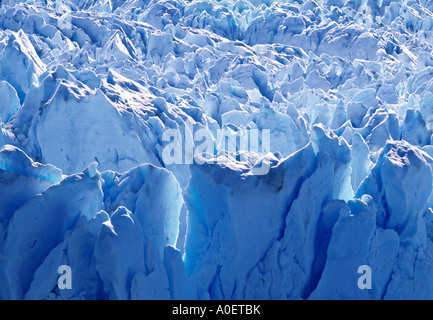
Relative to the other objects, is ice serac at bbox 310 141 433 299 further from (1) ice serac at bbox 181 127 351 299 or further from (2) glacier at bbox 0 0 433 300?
(1) ice serac at bbox 181 127 351 299

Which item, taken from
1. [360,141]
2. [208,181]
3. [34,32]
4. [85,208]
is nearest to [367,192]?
[360,141]

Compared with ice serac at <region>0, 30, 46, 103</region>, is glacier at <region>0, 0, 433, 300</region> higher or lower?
higher

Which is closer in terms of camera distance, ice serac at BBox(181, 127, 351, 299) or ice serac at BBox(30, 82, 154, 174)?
ice serac at BBox(181, 127, 351, 299)

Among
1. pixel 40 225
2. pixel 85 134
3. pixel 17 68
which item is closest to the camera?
pixel 40 225

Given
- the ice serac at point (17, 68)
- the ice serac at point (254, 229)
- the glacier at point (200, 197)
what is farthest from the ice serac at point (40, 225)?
the ice serac at point (17, 68)

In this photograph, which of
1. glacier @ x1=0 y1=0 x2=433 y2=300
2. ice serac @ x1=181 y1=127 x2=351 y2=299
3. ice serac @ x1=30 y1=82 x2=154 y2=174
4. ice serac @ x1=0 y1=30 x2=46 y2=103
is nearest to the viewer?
glacier @ x1=0 y1=0 x2=433 y2=300

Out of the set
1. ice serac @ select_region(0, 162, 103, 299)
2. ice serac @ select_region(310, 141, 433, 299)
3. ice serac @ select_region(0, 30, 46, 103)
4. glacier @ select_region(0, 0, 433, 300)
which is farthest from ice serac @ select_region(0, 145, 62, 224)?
ice serac @ select_region(0, 30, 46, 103)

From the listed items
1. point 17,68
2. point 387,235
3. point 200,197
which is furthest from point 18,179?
point 17,68

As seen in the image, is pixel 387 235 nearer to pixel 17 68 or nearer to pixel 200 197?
pixel 200 197

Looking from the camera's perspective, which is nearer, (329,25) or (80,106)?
(80,106)

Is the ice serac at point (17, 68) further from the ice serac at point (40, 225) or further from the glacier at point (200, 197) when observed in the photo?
the ice serac at point (40, 225)
